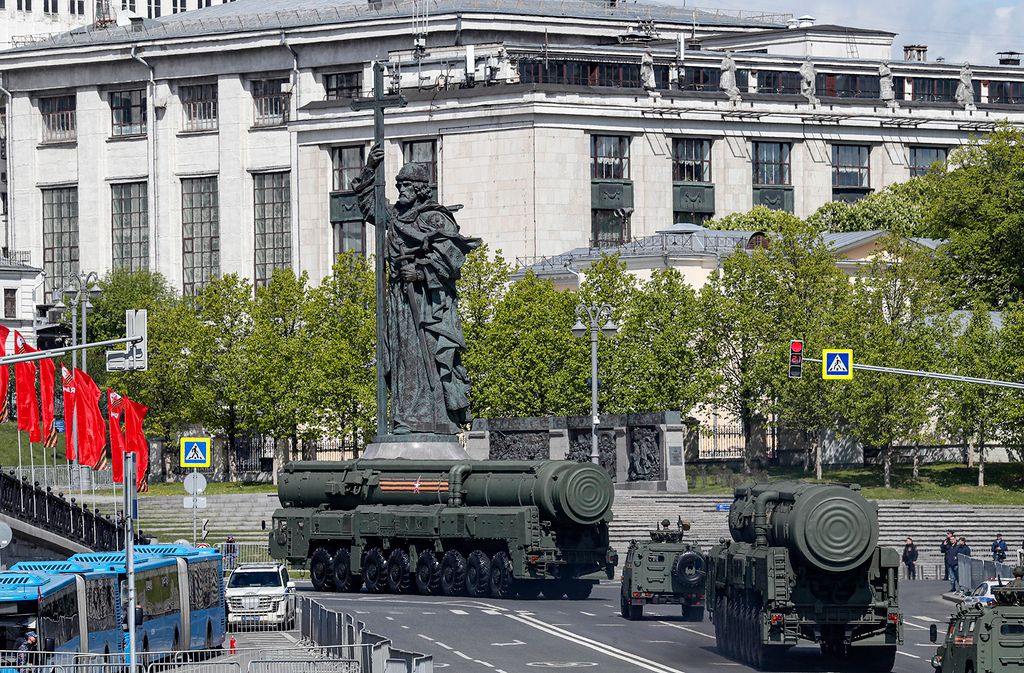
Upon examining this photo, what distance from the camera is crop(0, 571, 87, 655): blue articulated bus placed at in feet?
114

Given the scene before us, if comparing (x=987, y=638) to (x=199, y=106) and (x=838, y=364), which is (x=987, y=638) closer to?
(x=838, y=364)

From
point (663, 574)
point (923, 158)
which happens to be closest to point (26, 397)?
point (663, 574)

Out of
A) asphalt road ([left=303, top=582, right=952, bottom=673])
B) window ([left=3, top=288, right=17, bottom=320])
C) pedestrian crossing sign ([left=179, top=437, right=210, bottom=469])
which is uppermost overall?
window ([left=3, top=288, right=17, bottom=320])

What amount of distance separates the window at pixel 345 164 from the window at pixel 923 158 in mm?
30305

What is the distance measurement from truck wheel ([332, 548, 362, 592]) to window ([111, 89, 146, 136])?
3215 inches

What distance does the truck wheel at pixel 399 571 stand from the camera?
57969 mm

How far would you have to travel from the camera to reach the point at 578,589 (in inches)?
2263

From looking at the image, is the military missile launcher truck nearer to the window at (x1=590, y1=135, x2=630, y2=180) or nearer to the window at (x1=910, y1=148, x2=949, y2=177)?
the window at (x1=590, y1=135, x2=630, y2=180)

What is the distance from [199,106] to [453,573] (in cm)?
8324

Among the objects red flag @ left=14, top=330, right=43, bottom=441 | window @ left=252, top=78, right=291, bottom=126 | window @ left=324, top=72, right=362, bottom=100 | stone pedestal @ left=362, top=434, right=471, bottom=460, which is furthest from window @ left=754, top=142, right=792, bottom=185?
red flag @ left=14, top=330, right=43, bottom=441

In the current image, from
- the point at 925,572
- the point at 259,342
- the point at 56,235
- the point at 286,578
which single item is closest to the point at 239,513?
the point at 259,342

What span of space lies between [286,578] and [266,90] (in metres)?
86.2

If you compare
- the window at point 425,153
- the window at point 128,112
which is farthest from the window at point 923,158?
the window at point 128,112

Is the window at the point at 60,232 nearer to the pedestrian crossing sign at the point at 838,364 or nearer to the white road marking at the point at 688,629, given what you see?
the pedestrian crossing sign at the point at 838,364
